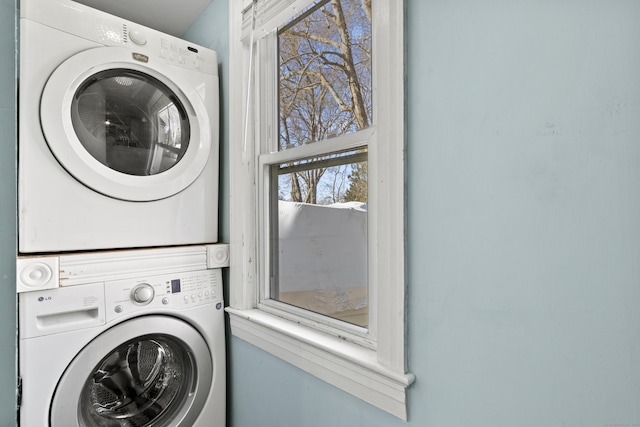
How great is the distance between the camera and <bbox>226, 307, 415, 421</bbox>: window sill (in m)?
0.86

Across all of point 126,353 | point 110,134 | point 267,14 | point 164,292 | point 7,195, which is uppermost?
point 267,14

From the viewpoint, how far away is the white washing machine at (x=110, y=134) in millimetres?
1115

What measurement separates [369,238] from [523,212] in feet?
1.40

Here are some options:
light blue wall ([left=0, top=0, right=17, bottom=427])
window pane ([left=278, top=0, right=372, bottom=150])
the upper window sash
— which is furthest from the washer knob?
the upper window sash

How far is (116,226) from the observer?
4.20ft

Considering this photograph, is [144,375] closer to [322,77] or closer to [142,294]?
[142,294]

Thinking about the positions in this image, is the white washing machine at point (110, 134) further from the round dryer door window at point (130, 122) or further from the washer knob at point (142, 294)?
the washer knob at point (142, 294)

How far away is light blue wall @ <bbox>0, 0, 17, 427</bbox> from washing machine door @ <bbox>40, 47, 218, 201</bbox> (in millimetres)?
872

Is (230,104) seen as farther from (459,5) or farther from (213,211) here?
(459,5)

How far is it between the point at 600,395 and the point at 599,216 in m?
0.30

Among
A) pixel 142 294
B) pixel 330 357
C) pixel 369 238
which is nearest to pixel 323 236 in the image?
pixel 369 238

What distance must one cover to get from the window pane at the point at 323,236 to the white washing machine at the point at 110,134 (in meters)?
0.36

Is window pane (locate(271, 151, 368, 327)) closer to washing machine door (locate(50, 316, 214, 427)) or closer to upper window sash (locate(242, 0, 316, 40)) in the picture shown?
washing machine door (locate(50, 316, 214, 427))

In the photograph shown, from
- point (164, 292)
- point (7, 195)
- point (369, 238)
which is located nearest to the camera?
point (7, 195)
